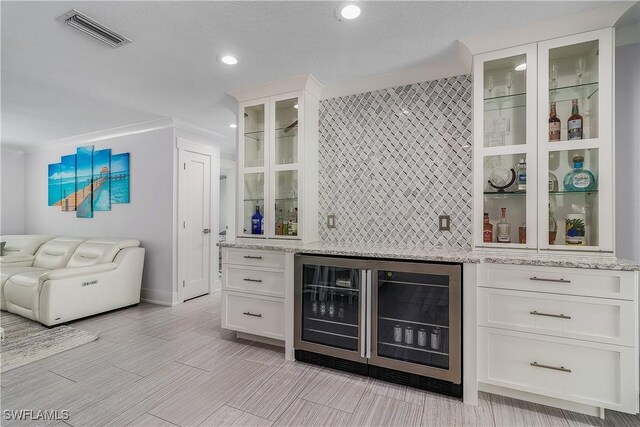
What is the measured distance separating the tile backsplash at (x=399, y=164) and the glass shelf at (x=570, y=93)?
0.56m

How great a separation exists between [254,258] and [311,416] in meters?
1.35

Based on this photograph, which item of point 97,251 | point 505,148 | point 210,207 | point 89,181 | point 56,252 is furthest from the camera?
point 89,181

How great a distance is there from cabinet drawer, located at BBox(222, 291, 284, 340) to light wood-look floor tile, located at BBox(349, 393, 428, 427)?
938 millimetres

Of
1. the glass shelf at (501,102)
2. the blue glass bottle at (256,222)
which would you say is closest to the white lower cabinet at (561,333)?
the glass shelf at (501,102)

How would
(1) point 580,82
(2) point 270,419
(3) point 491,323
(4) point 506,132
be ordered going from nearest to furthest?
(2) point 270,419, (3) point 491,323, (1) point 580,82, (4) point 506,132

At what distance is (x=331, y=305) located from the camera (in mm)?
2477

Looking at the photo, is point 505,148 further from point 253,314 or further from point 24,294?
point 24,294

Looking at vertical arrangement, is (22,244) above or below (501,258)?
below

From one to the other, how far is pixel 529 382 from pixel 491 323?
15.3 inches

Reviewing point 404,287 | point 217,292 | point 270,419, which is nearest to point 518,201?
point 404,287

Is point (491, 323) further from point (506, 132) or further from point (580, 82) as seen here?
point (580, 82)

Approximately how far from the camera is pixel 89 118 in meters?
3.99

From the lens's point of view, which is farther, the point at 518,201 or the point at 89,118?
the point at 89,118

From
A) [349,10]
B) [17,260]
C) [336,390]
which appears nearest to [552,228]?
[336,390]
